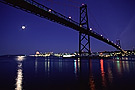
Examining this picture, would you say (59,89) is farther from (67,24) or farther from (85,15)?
(85,15)

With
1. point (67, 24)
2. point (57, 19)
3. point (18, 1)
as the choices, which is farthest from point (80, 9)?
point (18, 1)

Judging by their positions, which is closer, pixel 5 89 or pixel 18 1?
pixel 5 89

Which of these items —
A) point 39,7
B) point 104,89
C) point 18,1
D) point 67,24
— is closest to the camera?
point 104,89

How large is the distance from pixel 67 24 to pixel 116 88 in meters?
25.2

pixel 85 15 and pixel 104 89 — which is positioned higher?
pixel 85 15

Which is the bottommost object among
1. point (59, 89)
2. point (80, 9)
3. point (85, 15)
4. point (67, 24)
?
point (59, 89)

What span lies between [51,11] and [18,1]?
25.2 feet

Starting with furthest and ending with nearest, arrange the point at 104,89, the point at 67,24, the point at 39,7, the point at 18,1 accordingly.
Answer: the point at 67,24
the point at 39,7
the point at 18,1
the point at 104,89

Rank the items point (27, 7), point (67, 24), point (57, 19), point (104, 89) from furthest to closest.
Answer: point (67, 24)
point (57, 19)
point (27, 7)
point (104, 89)

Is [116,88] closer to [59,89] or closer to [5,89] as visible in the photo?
[59,89]

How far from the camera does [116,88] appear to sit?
21.9 feet

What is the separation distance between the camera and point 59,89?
22.0 ft

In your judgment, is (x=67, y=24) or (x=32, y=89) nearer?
(x=32, y=89)

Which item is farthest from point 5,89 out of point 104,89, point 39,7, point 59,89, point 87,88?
point 39,7
